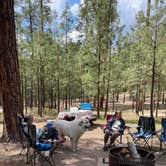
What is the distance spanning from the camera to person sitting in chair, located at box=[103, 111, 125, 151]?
19.4 ft

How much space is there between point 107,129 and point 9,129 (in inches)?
91.7

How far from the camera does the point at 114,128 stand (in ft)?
20.3

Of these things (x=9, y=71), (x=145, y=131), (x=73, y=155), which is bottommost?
(x=73, y=155)

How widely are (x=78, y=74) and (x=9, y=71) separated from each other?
40.7 feet

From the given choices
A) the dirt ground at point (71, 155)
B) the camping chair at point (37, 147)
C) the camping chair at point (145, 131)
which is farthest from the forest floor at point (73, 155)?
the camping chair at point (145, 131)

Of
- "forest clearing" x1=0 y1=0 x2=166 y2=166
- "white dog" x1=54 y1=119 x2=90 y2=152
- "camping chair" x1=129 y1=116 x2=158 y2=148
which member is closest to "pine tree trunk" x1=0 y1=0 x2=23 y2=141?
"forest clearing" x1=0 y1=0 x2=166 y2=166

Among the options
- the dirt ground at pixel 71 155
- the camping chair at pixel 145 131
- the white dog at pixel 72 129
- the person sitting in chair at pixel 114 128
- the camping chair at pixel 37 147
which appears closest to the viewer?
the camping chair at pixel 37 147

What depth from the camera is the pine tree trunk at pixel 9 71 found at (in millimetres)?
5836

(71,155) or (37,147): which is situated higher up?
(37,147)

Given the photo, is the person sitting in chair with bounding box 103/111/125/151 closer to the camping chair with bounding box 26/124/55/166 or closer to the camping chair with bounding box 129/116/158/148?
the camping chair with bounding box 129/116/158/148

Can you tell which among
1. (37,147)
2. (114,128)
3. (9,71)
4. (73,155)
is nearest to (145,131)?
(114,128)

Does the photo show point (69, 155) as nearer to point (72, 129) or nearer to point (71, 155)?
point (71, 155)

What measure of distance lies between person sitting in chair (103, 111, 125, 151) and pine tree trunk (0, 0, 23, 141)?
2.11 m

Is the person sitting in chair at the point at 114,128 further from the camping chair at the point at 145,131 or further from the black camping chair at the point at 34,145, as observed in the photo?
the black camping chair at the point at 34,145
